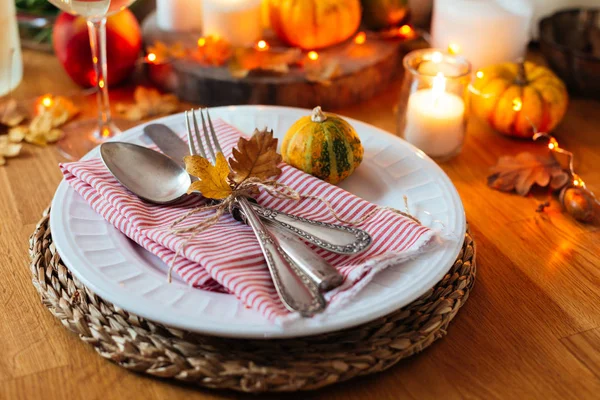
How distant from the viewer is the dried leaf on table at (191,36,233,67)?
4.22 feet

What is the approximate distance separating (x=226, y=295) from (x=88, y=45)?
75 centimetres

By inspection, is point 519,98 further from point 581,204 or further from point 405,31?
point 405,31

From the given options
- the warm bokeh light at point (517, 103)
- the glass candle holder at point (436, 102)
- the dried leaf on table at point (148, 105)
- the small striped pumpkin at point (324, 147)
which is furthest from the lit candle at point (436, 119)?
the dried leaf on table at point (148, 105)

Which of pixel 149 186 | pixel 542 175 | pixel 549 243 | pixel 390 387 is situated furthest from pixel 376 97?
pixel 390 387

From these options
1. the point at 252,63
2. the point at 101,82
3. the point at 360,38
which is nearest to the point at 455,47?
the point at 360,38

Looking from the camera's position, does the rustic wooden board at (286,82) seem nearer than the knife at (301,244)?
No

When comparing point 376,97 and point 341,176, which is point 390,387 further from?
point 376,97

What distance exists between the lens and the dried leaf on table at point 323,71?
125cm

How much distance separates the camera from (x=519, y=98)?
1.16 meters

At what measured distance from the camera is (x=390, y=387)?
0.70 metres

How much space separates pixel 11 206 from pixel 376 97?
71 cm

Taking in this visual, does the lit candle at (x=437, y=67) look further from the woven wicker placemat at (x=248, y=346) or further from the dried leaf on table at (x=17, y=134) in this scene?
the dried leaf on table at (x=17, y=134)

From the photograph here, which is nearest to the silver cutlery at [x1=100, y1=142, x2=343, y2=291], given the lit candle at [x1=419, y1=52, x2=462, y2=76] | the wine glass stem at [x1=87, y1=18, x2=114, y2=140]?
the wine glass stem at [x1=87, y1=18, x2=114, y2=140]

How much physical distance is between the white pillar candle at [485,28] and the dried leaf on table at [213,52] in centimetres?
43
